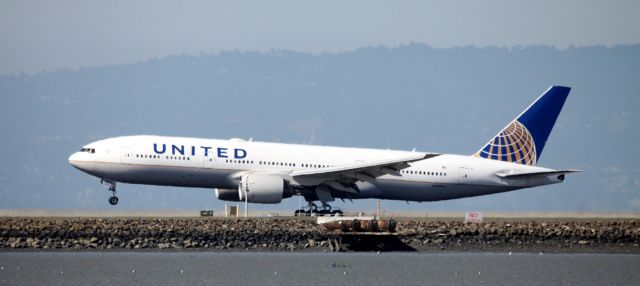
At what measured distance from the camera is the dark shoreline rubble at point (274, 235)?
65.8 meters

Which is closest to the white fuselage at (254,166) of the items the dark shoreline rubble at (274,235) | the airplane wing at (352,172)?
the airplane wing at (352,172)

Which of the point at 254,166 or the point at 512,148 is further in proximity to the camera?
the point at 512,148

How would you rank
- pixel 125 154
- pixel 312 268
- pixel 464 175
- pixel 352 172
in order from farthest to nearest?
pixel 464 175, pixel 352 172, pixel 125 154, pixel 312 268

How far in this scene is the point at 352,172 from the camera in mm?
73812

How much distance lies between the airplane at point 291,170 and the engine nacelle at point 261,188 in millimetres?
48

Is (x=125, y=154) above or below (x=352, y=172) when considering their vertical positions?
above

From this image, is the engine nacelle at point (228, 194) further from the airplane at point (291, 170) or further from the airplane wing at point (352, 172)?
the airplane wing at point (352, 172)

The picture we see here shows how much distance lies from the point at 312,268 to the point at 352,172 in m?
12.6

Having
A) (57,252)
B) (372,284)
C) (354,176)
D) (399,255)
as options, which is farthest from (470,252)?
(57,252)

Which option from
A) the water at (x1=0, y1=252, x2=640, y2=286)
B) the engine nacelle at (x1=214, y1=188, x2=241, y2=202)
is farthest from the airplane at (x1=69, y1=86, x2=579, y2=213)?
the water at (x1=0, y1=252, x2=640, y2=286)

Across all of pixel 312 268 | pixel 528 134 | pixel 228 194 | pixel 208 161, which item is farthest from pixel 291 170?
pixel 528 134

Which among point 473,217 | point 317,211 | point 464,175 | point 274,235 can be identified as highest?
point 464,175

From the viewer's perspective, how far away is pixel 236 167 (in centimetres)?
7362

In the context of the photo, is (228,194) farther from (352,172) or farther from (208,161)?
(352,172)
